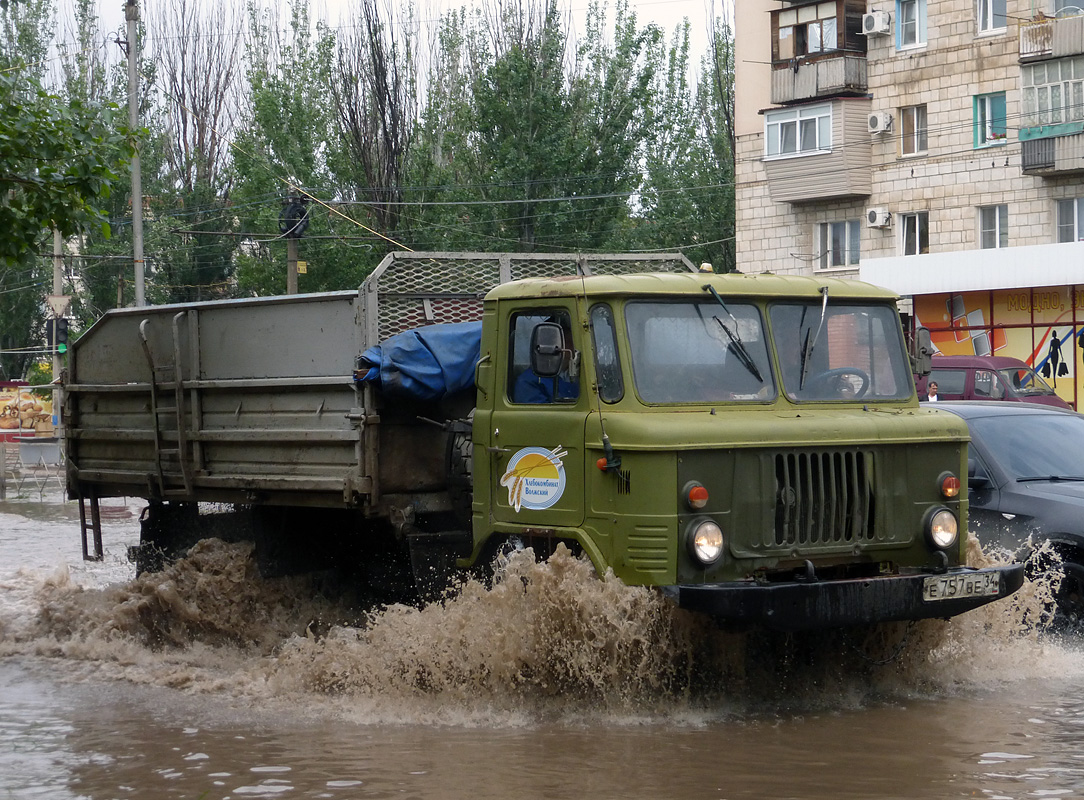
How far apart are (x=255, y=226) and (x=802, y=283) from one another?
115 feet

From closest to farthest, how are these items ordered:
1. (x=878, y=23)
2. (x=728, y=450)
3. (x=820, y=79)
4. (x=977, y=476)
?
(x=728, y=450), (x=977, y=476), (x=878, y=23), (x=820, y=79)

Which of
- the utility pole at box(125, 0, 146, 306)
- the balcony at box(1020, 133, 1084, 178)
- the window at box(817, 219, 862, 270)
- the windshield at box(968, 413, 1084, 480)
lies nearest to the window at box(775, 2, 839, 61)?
the window at box(817, 219, 862, 270)

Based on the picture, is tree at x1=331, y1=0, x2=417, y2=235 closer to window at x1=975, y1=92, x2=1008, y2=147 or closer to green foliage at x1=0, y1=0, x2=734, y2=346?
green foliage at x1=0, y1=0, x2=734, y2=346

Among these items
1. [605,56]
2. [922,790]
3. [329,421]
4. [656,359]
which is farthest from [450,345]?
[605,56]

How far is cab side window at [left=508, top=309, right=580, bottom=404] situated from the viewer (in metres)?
7.29

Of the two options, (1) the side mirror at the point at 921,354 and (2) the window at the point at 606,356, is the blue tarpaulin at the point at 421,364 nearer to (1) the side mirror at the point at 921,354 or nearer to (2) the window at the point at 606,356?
(2) the window at the point at 606,356

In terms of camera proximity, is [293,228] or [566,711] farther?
[293,228]

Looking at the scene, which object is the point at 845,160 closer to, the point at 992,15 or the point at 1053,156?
the point at 992,15

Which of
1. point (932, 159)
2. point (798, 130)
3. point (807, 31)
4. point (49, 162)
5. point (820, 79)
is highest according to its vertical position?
point (807, 31)

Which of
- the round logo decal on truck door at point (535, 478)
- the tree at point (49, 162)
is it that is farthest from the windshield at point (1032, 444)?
the tree at point (49, 162)

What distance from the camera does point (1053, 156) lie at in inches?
1225

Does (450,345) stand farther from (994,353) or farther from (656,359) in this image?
(994,353)

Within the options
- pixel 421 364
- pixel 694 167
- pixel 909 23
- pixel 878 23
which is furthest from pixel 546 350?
pixel 694 167

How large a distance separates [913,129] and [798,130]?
2.97 meters
